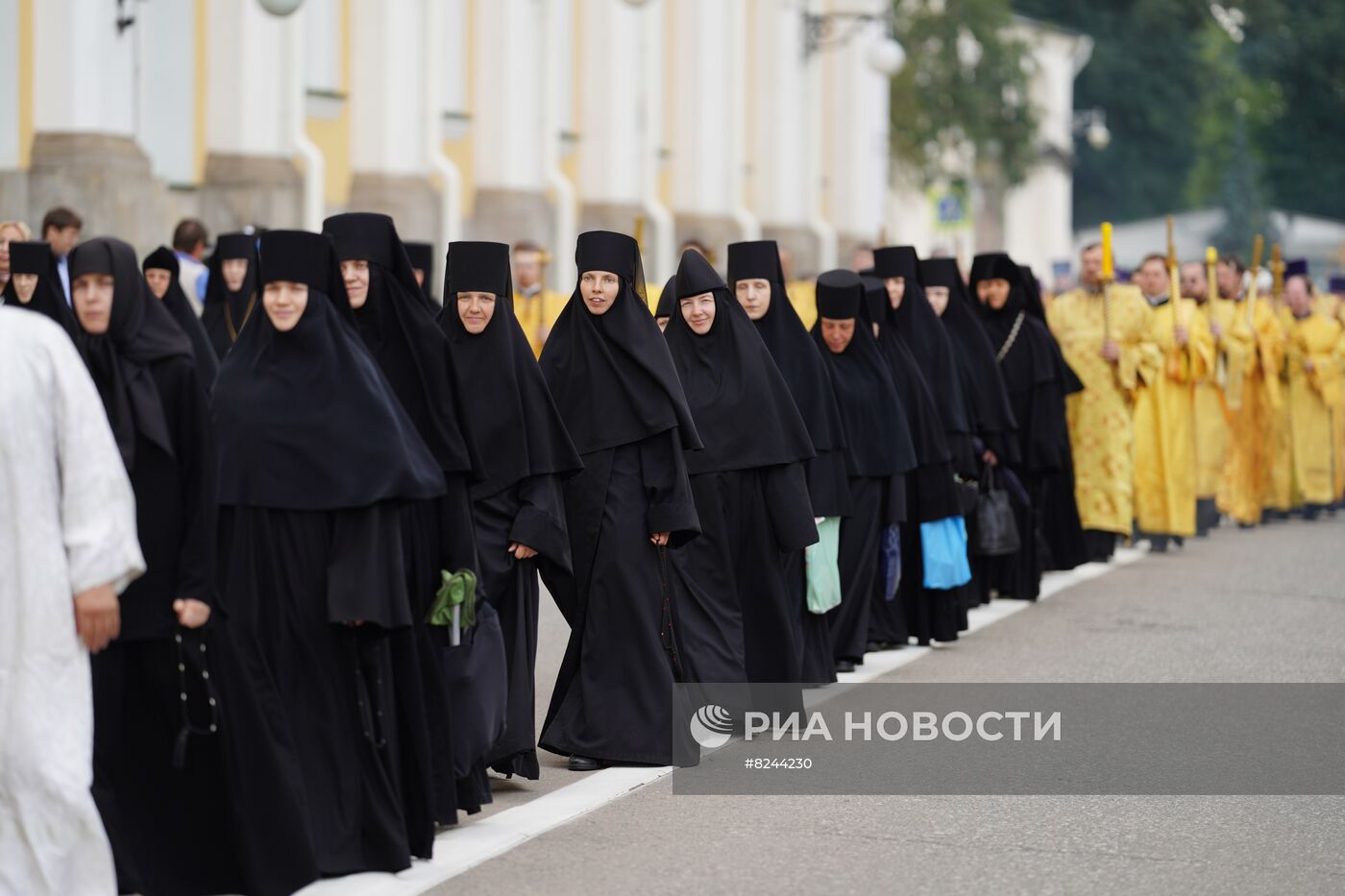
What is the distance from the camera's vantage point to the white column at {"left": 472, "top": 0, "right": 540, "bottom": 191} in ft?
85.9

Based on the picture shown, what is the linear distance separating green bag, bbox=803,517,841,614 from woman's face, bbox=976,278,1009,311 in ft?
16.3

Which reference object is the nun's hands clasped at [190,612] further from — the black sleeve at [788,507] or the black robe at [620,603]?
the black sleeve at [788,507]

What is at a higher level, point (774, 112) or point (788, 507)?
point (774, 112)

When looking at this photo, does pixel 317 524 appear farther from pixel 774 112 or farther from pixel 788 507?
pixel 774 112

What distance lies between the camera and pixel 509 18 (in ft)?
86.3

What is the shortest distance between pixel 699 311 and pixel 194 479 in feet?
12.2

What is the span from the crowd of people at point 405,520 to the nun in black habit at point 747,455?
1 cm

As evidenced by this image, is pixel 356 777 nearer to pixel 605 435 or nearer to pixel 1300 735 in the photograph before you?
pixel 605 435

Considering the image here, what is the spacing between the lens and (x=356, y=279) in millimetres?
7848

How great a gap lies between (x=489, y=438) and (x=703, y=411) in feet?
5.41

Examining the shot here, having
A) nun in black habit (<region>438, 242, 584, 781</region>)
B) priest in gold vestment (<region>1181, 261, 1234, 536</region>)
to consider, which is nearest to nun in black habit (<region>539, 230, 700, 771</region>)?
nun in black habit (<region>438, 242, 584, 781</region>)

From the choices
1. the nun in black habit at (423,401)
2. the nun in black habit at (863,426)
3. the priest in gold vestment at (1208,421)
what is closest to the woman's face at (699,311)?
the nun in black habit at (863,426)

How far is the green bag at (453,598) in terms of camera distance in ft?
25.0

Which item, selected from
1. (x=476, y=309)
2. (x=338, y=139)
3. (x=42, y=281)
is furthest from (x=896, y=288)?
(x=338, y=139)
